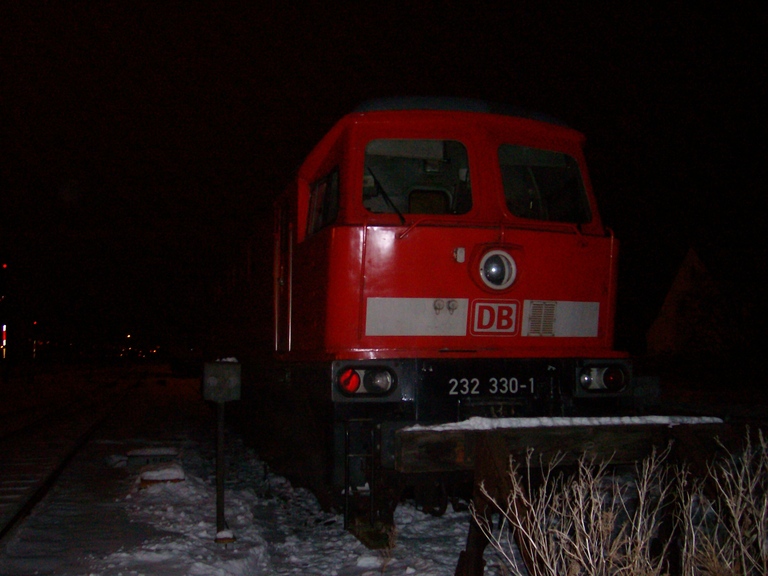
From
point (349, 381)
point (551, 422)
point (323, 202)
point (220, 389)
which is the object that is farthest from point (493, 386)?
point (220, 389)

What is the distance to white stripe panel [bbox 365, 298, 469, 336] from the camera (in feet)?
16.8

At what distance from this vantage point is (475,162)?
18.1 feet

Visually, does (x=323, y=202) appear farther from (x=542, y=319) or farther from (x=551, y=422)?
(x=551, y=422)

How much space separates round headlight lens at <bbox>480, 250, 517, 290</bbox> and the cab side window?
1.18 metres

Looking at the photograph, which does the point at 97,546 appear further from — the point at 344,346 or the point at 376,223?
the point at 376,223

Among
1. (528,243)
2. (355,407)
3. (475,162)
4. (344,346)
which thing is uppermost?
(475,162)

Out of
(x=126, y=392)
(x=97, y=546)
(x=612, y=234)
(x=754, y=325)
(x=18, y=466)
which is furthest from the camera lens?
(x=126, y=392)

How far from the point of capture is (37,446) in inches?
420

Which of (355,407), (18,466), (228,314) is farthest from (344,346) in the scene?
(228,314)

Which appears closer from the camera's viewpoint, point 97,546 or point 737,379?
point 97,546

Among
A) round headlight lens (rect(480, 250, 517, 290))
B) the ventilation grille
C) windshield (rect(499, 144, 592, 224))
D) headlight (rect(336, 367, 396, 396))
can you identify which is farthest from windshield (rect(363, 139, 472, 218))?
headlight (rect(336, 367, 396, 396))

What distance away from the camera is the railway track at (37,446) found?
6996mm

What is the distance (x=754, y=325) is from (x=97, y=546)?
1712 centimetres

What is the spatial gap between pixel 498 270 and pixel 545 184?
110 centimetres
